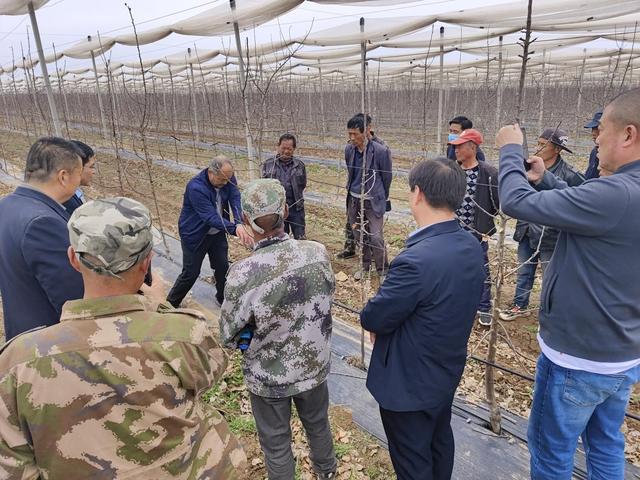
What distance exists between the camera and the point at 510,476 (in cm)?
212

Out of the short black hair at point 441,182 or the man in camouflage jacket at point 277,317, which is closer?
the short black hair at point 441,182

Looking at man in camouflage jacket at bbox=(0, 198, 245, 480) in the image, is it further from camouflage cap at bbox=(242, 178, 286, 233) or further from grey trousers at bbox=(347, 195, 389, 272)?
grey trousers at bbox=(347, 195, 389, 272)

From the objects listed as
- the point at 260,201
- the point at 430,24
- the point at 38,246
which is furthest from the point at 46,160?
the point at 430,24

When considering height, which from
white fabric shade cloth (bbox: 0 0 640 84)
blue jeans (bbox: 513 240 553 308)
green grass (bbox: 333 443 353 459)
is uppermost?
white fabric shade cloth (bbox: 0 0 640 84)

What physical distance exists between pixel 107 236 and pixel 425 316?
3.54ft

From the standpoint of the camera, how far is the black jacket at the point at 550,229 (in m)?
3.12

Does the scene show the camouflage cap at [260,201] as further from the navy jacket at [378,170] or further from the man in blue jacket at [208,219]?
the navy jacket at [378,170]

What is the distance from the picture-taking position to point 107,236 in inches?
39.3

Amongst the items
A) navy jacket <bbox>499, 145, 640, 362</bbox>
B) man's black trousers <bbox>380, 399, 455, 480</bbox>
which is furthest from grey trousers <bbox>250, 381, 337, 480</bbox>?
navy jacket <bbox>499, 145, 640, 362</bbox>

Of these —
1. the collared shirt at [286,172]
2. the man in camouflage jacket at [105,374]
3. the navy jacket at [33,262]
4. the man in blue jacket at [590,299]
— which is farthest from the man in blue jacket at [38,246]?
the collared shirt at [286,172]

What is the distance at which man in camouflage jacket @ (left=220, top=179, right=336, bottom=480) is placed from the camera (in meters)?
1.61

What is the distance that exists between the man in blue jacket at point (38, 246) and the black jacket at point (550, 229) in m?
2.78

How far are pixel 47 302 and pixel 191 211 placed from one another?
1734 mm

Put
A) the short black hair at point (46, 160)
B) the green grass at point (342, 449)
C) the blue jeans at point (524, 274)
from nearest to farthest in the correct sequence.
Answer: the short black hair at point (46, 160)
the green grass at point (342, 449)
the blue jeans at point (524, 274)
